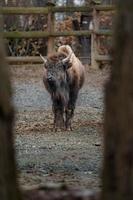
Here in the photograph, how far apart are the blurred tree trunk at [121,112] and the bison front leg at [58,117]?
26.4 ft

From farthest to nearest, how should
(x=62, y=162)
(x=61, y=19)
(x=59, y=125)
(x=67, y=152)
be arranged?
1. (x=61, y=19)
2. (x=59, y=125)
3. (x=67, y=152)
4. (x=62, y=162)

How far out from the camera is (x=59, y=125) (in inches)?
453

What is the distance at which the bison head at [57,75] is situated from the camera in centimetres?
1155

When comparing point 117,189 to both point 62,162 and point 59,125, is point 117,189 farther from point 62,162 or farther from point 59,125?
point 59,125

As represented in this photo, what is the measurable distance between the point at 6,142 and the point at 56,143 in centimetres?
622

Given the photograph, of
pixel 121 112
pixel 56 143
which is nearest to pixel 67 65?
pixel 56 143

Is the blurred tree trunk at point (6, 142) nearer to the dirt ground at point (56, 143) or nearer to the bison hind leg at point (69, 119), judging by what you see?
the dirt ground at point (56, 143)

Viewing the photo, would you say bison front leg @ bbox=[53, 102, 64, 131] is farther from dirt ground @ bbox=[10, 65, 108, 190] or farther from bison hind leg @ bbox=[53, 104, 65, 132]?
dirt ground @ bbox=[10, 65, 108, 190]

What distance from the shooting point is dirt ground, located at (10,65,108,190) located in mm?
6758

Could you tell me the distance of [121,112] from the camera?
3.23 meters

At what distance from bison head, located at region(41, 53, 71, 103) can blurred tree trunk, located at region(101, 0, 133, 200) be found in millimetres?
8198

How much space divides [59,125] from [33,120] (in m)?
0.80

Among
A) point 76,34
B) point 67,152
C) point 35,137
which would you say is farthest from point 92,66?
point 67,152

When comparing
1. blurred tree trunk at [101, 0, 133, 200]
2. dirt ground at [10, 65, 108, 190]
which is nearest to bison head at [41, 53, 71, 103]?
dirt ground at [10, 65, 108, 190]
